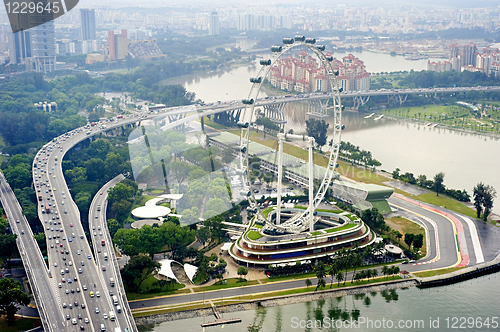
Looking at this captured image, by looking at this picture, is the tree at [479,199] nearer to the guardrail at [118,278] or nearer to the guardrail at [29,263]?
the guardrail at [118,278]

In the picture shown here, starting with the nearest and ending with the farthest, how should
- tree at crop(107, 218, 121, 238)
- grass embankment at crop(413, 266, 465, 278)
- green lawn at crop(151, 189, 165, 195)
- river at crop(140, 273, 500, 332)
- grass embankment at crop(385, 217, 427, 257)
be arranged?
river at crop(140, 273, 500, 332)
grass embankment at crop(413, 266, 465, 278)
tree at crop(107, 218, 121, 238)
grass embankment at crop(385, 217, 427, 257)
green lawn at crop(151, 189, 165, 195)

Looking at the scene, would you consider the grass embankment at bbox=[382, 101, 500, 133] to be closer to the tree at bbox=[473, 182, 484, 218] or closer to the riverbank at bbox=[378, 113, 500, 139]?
the riverbank at bbox=[378, 113, 500, 139]

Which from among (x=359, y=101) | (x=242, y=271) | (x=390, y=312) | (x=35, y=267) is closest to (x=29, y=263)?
(x=35, y=267)

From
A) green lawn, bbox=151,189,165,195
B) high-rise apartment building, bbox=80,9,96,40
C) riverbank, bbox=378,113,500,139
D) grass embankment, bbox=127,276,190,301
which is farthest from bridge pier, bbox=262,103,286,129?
high-rise apartment building, bbox=80,9,96,40

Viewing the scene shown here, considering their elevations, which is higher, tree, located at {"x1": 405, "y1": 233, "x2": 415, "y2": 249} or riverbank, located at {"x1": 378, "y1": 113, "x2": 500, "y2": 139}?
riverbank, located at {"x1": 378, "y1": 113, "x2": 500, "y2": 139}

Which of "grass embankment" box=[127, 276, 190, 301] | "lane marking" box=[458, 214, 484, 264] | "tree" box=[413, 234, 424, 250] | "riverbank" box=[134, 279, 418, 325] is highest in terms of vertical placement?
"tree" box=[413, 234, 424, 250]

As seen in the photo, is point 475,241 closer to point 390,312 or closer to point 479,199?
point 479,199
